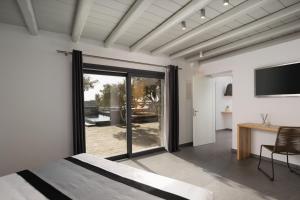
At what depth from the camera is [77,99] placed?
3027 mm

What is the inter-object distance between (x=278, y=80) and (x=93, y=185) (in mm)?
3646

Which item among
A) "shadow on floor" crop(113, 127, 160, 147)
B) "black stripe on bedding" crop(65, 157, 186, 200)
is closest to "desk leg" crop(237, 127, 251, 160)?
"shadow on floor" crop(113, 127, 160, 147)

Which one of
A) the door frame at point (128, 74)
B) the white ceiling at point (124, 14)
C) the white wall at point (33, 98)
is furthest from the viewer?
the door frame at point (128, 74)

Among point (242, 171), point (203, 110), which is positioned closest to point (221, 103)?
point (203, 110)

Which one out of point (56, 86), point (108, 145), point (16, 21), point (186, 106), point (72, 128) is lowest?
point (108, 145)

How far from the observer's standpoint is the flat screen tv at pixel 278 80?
3084 millimetres

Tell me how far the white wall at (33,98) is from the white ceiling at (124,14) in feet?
0.81

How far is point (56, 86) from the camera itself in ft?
9.78

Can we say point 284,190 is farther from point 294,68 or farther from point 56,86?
point 56,86

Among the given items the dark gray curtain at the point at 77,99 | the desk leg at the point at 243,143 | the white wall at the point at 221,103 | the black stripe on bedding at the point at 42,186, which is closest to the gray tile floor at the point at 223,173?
the desk leg at the point at 243,143

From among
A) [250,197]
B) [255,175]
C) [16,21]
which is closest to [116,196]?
[250,197]

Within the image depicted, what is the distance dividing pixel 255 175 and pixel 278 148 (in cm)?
57

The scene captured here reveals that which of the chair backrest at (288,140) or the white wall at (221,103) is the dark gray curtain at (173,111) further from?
the white wall at (221,103)

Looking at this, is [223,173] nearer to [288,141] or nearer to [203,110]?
[288,141]
